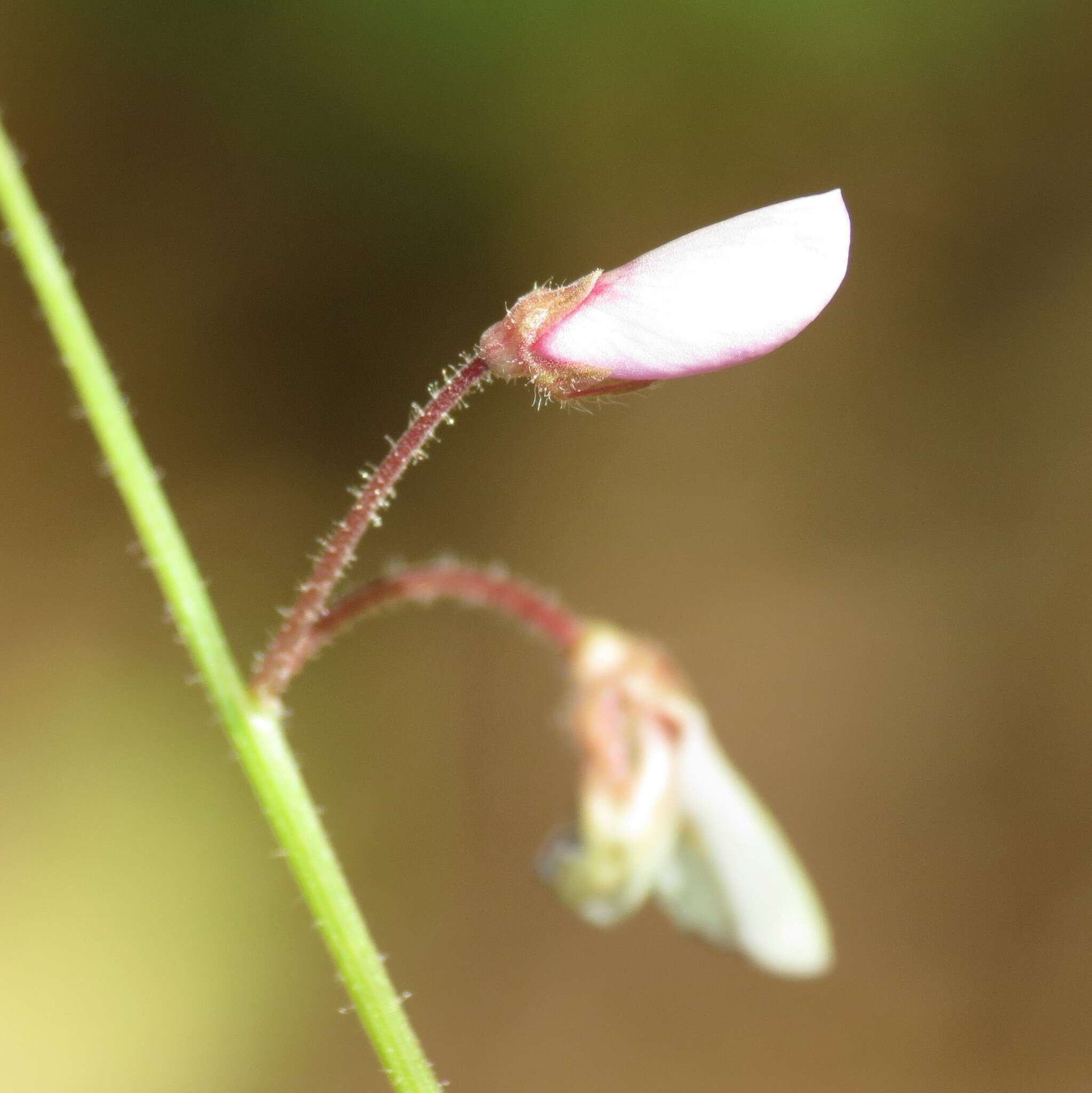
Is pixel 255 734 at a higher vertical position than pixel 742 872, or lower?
lower

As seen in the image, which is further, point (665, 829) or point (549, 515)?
point (549, 515)

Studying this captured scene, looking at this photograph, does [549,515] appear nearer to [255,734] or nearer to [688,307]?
[255,734]

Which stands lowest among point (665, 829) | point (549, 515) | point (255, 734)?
point (255, 734)

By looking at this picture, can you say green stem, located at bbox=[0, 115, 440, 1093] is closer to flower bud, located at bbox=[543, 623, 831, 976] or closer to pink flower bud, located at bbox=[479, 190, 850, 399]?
pink flower bud, located at bbox=[479, 190, 850, 399]

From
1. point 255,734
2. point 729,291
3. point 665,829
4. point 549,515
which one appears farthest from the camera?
point 549,515

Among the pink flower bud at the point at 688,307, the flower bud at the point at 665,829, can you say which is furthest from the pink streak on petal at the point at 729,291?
the flower bud at the point at 665,829

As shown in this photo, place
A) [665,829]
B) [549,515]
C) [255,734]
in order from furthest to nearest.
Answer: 1. [549,515]
2. [665,829]
3. [255,734]

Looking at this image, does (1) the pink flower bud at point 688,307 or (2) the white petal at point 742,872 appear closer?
(1) the pink flower bud at point 688,307

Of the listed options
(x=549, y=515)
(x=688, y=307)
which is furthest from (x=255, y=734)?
(x=549, y=515)

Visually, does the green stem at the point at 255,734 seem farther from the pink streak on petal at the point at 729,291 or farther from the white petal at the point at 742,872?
the white petal at the point at 742,872
